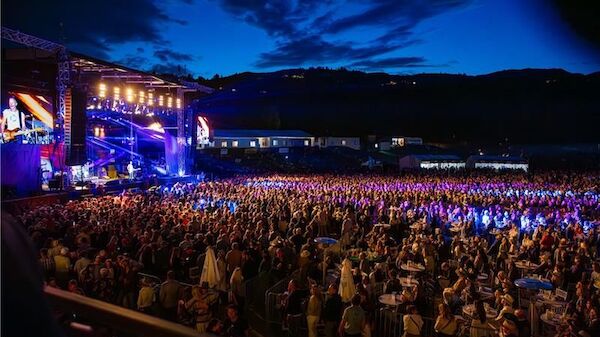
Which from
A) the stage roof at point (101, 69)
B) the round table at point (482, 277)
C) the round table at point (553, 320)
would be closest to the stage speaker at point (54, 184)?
the stage roof at point (101, 69)

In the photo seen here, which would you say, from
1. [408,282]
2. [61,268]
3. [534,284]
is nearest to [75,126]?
[61,268]

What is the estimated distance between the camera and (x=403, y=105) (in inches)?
4368

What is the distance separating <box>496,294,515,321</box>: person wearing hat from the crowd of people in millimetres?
25

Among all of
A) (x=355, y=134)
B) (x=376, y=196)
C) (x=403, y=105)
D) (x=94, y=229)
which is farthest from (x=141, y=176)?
(x=403, y=105)

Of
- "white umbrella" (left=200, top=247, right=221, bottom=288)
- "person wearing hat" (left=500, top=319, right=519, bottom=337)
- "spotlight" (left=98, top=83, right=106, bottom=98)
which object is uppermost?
"spotlight" (left=98, top=83, right=106, bottom=98)

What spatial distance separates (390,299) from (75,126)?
63.9 feet

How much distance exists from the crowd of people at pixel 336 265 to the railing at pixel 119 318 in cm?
451

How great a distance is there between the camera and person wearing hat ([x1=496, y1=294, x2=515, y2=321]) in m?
6.60

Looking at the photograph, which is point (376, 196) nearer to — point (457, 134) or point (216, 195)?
point (216, 195)

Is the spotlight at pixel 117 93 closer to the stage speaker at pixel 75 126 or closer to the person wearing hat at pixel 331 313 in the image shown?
the stage speaker at pixel 75 126

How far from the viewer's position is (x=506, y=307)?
6.75 m

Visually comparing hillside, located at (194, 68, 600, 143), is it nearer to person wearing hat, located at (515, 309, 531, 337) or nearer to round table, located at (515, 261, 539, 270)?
round table, located at (515, 261, 539, 270)

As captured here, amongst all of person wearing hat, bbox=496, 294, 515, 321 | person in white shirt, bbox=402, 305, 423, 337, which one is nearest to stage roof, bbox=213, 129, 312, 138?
person wearing hat, bbox=496, 294, 515, 321

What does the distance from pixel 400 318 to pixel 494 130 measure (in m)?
113
